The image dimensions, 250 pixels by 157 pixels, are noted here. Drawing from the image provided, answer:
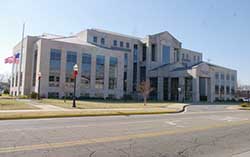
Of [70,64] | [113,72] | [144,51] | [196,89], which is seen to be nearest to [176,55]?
[144,51]

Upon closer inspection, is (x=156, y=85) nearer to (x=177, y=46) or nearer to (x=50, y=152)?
(x=177, y=46)

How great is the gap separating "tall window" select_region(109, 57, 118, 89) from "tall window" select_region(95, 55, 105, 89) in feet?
7.97

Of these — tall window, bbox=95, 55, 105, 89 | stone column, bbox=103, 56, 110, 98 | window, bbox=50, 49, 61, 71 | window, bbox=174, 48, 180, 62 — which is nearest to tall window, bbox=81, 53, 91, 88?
tall window, bbox=95, 55, 105, 89

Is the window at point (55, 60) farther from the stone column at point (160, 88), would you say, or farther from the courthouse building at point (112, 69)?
the stone column at point (160, 88)

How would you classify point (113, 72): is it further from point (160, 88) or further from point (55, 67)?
point (160, 88)

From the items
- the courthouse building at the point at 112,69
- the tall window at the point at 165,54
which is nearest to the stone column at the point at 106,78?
the courthouse building at the point at 112,69

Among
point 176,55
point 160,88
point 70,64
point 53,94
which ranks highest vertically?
point 176,55

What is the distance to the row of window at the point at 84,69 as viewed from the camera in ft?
183

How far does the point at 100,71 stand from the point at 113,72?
3940mm

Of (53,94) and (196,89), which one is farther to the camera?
(196,89)

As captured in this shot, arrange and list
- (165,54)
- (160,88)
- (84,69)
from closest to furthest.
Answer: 1. (84,69)
2. (160,88)
3. (165,54)

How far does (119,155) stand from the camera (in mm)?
7086

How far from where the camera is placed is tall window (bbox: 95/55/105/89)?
61250 millimetres

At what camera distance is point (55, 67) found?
55.9 meters
